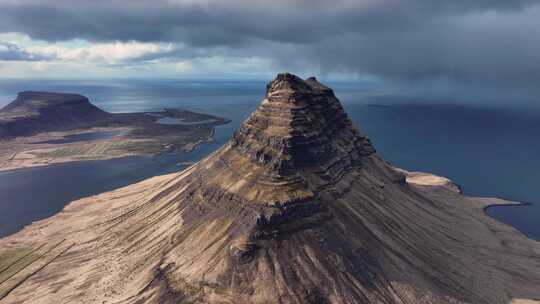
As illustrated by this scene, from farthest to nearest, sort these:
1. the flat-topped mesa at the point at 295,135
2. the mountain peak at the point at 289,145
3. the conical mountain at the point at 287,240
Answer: the flat-topped mesa at the point at 295,135 < the mountain peak at the point at 289,145 < the conical mountain at the point at 287,240

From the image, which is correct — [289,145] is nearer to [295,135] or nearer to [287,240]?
[295,135]

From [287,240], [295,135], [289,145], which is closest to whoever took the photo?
[287,240]

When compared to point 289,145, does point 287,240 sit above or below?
below

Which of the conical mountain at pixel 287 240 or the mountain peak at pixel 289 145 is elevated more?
the mountain peak at pixel 289 145

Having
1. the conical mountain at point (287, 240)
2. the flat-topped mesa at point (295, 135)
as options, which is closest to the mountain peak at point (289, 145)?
the flat-topped mesa at point (295, 135)

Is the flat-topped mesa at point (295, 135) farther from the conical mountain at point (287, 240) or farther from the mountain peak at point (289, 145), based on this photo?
the conical mountain at point (287, 240)

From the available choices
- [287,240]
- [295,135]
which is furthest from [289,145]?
[287,240]

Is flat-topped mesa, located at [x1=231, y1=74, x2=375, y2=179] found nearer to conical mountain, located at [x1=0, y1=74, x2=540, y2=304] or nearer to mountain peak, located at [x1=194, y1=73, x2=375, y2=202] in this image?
mountain peak, located at [x1=194, y1=73, x2=375, y2=202]
